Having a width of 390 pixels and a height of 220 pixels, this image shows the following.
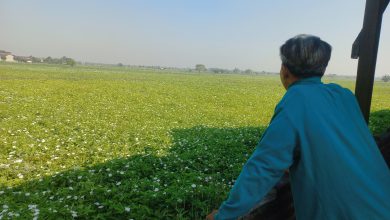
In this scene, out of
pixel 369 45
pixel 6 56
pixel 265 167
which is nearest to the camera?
pixel 265 167

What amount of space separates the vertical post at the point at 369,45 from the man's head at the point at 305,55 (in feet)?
5.13

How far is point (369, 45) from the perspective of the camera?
304 centimetres

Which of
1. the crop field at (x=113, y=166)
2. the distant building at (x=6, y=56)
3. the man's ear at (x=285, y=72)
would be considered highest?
the distant building at (x=6, y=56)

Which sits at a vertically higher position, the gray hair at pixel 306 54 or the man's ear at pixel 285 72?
the gray hair at pixel 306 54

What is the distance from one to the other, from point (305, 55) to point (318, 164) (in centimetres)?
59

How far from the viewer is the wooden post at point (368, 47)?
9.69ft

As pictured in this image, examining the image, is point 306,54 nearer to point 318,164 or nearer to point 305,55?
point 305,55

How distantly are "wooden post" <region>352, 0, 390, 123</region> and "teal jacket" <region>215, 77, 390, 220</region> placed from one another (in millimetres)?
1819

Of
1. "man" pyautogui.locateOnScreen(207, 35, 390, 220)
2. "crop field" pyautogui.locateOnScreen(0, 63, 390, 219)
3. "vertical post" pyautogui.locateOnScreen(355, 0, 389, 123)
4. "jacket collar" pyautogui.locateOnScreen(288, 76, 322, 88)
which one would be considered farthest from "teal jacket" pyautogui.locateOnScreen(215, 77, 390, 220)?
"crop field" pyautogui.locateOnScreen(0, 63, 390, 219)

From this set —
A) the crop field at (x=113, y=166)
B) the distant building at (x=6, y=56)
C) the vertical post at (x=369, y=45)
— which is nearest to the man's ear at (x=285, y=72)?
the vertical post at (x=369, y=45)

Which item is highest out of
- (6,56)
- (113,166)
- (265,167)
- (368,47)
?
(6,56)

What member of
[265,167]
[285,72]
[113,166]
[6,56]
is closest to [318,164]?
[265,167]

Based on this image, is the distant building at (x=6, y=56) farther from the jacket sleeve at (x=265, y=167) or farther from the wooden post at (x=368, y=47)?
the jacket sleeve at (x=265, y=167)

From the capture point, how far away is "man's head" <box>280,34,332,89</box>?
5.66 ft
